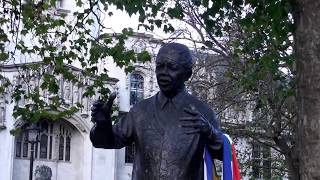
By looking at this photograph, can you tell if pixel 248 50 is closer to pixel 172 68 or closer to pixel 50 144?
pixel 172 68

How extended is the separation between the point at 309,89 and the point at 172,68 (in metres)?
4.08

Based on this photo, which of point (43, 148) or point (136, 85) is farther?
point (136, 85)

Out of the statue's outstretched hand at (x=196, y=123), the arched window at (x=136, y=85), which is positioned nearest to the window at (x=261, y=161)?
the arched window at (x=136, y=85)

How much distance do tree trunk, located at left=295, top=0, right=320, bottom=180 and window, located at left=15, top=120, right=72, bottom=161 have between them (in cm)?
2231

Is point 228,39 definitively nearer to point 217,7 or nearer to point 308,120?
point 217,7

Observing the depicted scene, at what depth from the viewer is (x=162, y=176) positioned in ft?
12.8

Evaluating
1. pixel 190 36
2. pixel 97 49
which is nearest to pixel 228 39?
pixel 190 36

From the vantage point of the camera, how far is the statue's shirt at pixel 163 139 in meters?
3.93

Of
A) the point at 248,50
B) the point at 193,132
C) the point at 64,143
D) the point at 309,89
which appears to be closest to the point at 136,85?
the point at 64,143

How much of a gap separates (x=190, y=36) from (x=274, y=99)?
3.52 metres

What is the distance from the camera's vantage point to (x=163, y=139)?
399 cm

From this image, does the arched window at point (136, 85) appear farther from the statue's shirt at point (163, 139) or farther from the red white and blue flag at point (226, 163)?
the red white and blue flag at point (226, 163)

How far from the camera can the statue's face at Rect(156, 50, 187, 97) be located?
4.01m

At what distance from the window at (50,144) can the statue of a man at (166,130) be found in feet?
83.1
